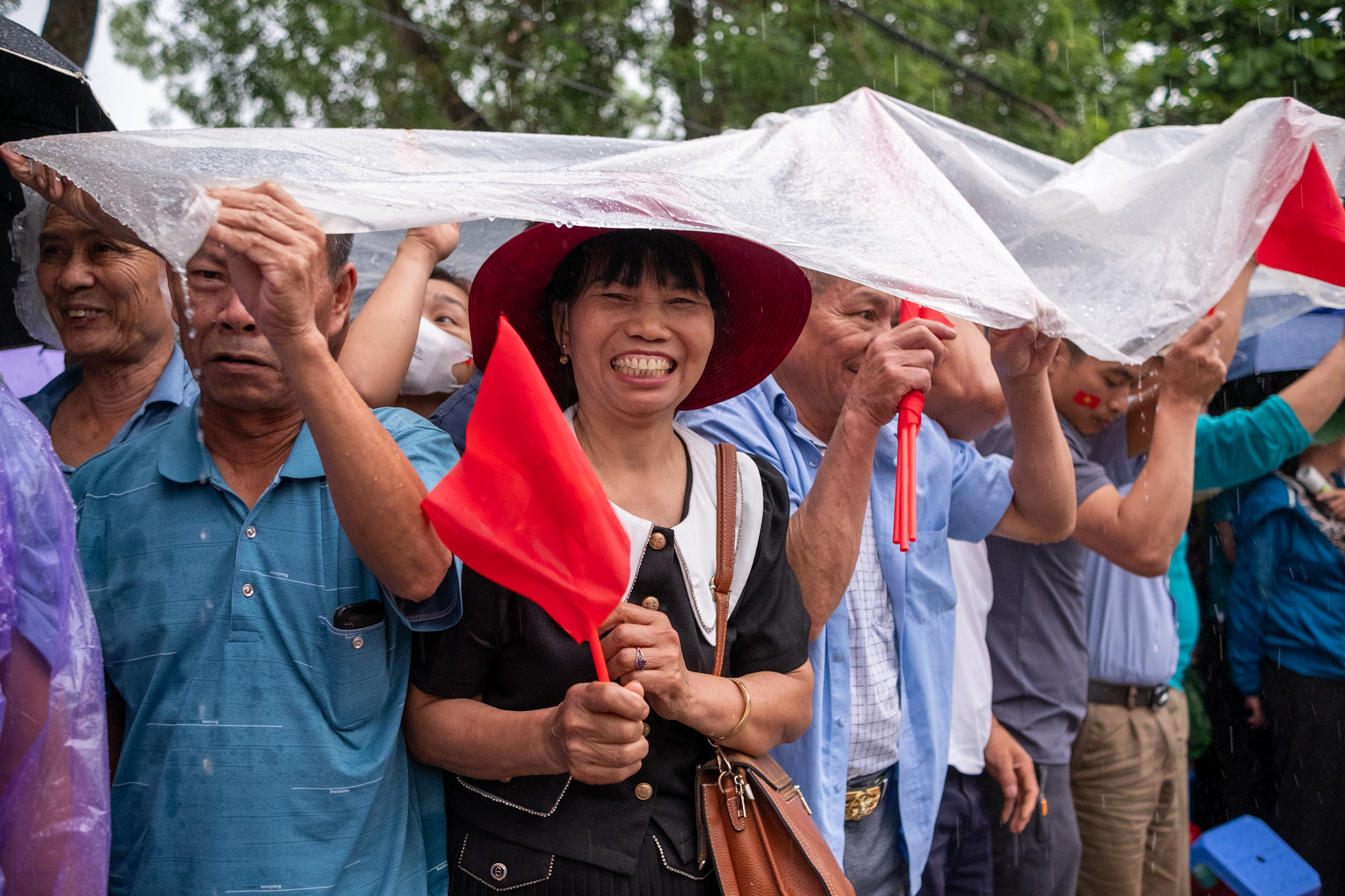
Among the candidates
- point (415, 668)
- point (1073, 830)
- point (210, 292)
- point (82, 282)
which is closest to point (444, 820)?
point (415, 668)

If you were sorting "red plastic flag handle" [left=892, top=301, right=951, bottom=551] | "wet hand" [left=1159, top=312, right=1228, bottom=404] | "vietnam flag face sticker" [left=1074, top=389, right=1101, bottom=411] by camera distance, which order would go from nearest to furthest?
"red plastic flag handle" [left=892, top=301, right=951, bottom=551] → "wet hand" [left=1159, top=312, right=1228, bottom=404] → "vietnam flag face sticker" [left=1074, top=389, right=1101, bottom=411]

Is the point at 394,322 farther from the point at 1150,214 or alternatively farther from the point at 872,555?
the point at 1150,214

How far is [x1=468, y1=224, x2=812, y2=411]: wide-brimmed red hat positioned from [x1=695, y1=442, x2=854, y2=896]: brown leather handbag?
0.60 m

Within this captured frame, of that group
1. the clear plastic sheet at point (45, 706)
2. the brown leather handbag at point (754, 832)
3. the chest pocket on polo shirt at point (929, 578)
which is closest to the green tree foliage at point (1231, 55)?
the chest pocket on polo shirt at point (929, 578)

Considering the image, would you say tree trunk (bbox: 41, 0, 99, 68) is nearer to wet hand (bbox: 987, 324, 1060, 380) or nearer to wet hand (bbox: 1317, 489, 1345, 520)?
wet hand (bbox: 987, 324, 1060, 380)

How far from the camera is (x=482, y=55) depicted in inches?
376

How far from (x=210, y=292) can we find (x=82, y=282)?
31.8 inches

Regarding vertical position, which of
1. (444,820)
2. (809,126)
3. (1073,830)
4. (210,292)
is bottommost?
(1073,830)

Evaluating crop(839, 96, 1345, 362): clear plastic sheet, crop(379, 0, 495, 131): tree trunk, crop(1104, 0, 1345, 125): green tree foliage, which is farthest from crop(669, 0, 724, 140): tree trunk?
crop(839, 96, 1345, 362): clear plastic sheet

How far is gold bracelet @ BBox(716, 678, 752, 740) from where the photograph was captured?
1.80m

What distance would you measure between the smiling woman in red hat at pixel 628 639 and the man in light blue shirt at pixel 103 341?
0.83 m

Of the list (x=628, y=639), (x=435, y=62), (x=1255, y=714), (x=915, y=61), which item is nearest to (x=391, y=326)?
(x=628, y=639)

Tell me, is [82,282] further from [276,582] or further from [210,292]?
[276,582]

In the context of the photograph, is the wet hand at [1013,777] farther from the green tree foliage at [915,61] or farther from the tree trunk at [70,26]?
the green tree foliage at [915,61]
